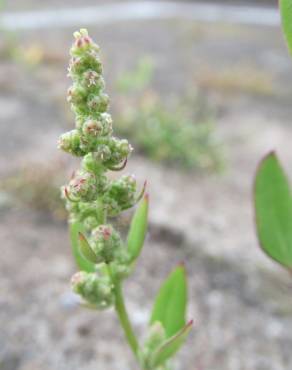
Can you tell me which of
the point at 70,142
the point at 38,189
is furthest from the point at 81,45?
the point at 38,189

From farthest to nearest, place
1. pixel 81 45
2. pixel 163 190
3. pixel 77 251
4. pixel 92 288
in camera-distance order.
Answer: pixel 163 190
pixel 77 251
pixel 92 288
pixel 81 45

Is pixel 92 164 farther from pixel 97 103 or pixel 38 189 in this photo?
pixel 38 189

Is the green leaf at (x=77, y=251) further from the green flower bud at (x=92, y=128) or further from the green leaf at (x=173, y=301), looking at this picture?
the green flower bud at (x=92, y=128)

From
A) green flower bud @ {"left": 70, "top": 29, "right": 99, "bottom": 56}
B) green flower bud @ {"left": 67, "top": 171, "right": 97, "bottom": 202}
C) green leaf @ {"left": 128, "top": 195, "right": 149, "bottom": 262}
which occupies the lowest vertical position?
green leaf @ {"left": 128, "top": 195, "right": 149, "bottom": 262}

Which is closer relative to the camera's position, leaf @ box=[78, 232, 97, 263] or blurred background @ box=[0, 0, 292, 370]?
leaf @ box=[78, 232, 97, 263]

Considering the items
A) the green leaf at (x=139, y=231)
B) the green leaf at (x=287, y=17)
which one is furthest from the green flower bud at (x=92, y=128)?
the green leaf at (x=287, y=17)

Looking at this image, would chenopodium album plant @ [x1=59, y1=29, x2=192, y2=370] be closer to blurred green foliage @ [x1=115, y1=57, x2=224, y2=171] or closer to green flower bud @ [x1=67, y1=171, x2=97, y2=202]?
green flower bud @ [x1=67, y1=171, x2=97, y2=202]

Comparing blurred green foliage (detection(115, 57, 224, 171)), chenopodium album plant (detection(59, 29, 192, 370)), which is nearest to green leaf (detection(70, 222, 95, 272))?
chenopodium album plant (detection(59, 29, 192, 370))
